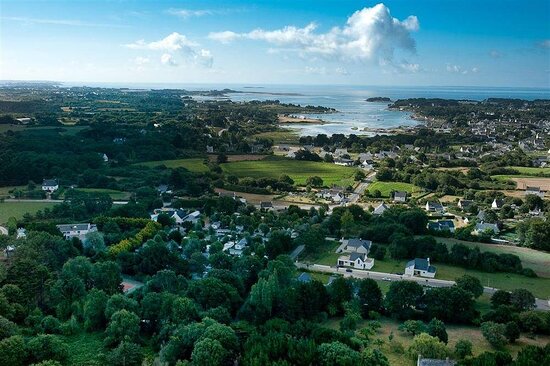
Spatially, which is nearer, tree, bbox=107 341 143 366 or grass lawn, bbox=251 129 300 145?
tree, bbox=107 341 143 366

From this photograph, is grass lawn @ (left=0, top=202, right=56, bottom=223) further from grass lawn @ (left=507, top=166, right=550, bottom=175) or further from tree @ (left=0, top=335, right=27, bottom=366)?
grass lawn @ (left=507, top=166, right=550, bottom=175)

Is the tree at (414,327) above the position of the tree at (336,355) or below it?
below

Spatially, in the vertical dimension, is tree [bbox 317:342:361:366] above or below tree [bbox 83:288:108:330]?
above

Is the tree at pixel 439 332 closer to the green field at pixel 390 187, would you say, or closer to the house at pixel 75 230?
the house at pixel 75 230

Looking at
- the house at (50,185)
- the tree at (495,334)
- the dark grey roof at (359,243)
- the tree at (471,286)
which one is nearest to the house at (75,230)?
the house at (50,185)

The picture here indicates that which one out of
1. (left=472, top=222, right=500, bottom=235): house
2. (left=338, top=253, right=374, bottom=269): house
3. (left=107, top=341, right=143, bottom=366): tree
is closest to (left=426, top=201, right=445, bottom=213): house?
(left=472, top=222, right=500, bottom=235): house

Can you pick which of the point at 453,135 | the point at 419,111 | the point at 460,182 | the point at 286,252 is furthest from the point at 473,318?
the point at 419,111
